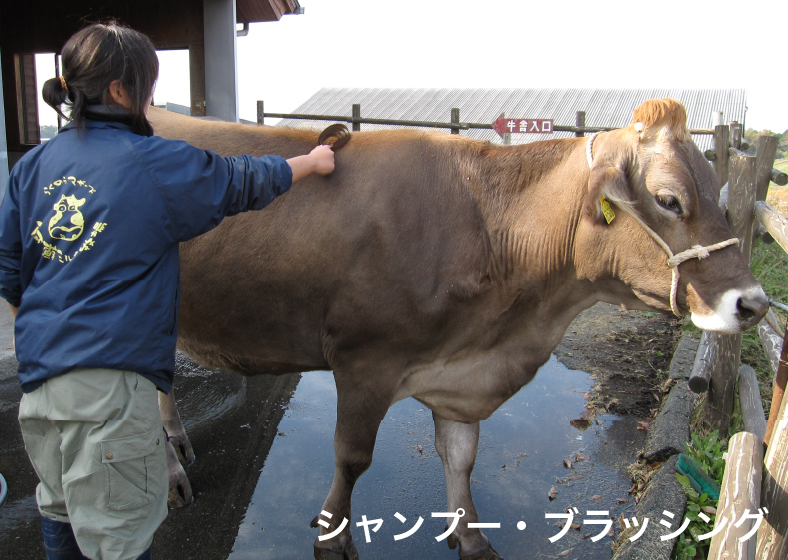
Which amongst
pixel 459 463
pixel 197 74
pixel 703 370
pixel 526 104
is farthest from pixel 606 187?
pixel 526 104

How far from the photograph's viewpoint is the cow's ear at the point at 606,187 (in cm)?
215

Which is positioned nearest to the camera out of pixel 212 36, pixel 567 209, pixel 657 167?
pixel 657 167

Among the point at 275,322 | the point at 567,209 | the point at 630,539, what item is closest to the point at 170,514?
the point at 275,322

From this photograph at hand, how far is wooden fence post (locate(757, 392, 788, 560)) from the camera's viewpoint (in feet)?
5.93

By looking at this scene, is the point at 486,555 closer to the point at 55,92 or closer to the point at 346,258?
the point at 346,258

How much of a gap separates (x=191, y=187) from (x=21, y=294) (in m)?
0.66

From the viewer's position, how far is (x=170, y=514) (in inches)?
117

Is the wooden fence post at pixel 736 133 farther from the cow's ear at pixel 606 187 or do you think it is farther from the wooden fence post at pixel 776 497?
the wooden fence post at pixel 776 497

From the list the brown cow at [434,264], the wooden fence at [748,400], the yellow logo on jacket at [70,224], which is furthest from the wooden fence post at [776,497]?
the yellow logo on jacket at [70,224]

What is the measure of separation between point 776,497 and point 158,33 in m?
9.00

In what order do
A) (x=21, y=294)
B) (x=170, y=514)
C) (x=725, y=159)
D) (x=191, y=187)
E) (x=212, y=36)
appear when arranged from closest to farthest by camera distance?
(x=191, y=187)
(x=21, y=294)
(x=170, y=514)
(x=725, y=159)
(x=212, y=36)

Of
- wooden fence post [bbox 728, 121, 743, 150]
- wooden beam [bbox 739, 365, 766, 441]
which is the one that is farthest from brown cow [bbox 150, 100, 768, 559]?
wooden fence post [bbox 728, 121, 743, 150]

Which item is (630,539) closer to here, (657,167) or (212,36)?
(657,167)

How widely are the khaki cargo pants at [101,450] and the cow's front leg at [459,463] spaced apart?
1.51 meters
